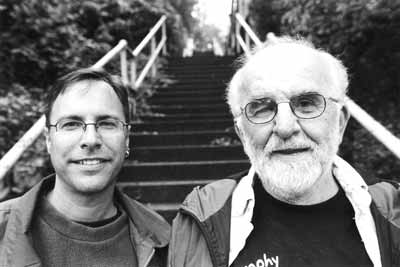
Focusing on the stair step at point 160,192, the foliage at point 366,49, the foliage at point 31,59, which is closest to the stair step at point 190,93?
the foliage at point 31,59

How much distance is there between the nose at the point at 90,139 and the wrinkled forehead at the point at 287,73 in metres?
0.64

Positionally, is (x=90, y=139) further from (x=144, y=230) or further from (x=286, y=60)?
(x=286, y=60)

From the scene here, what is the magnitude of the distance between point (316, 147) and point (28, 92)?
3.83 meters

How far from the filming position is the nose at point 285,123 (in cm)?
151

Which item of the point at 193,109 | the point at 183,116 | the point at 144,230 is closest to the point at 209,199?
the point at 144,230

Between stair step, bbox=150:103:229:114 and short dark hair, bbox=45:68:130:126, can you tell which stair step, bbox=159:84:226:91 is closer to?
stair step, bbox=150:103:229:114

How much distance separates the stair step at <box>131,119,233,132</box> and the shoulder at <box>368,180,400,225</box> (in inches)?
122

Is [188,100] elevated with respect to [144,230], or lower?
elevated

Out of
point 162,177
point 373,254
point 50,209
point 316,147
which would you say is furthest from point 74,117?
point 162,177

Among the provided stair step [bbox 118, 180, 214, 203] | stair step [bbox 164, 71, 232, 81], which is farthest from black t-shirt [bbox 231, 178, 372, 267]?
stair step [bbox 164, 71, 232, 81]

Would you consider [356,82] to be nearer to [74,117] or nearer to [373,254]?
[373,254]

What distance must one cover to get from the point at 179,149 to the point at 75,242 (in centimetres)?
259

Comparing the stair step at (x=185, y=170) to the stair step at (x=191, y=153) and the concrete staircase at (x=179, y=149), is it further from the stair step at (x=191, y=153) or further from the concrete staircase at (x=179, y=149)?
the stair step at (x=191, y=153)

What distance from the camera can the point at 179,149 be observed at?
4.11 m
